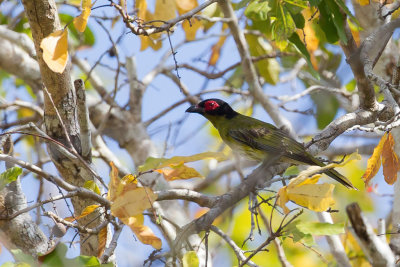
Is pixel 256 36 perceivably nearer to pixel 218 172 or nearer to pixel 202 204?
pixel 218 172

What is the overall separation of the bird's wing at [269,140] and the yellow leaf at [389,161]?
117cm

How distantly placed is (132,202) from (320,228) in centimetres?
101

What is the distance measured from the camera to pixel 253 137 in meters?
5.80

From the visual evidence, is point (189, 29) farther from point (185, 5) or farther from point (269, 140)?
point (269, 140)

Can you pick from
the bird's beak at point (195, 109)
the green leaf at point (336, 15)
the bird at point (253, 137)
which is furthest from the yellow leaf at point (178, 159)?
the bird's beak at point (195, 109)

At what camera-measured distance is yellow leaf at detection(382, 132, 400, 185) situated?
360 cm

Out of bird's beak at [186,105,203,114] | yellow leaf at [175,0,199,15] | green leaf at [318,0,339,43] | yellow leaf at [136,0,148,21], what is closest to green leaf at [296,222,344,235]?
green leaf at [318,0,339,43]

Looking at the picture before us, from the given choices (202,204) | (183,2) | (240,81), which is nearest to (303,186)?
(202,204)

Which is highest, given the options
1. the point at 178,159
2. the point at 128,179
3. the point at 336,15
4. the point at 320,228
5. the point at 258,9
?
the point at 258,9

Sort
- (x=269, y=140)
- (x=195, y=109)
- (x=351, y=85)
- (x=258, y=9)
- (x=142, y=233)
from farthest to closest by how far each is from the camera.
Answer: (x=351, y=85)
(x=195, y=109)
(x=269, y=140)
(x=258, y=9)
(x=142, y=233)

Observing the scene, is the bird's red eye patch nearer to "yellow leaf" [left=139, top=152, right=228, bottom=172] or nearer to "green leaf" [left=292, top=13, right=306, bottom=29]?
"green leaf" [left=292, top=13, right=306, bottom=29]

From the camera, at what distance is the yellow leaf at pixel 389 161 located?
360 centimetres

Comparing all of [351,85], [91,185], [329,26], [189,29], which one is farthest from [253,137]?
[91,185]

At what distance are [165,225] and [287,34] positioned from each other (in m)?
1.92
